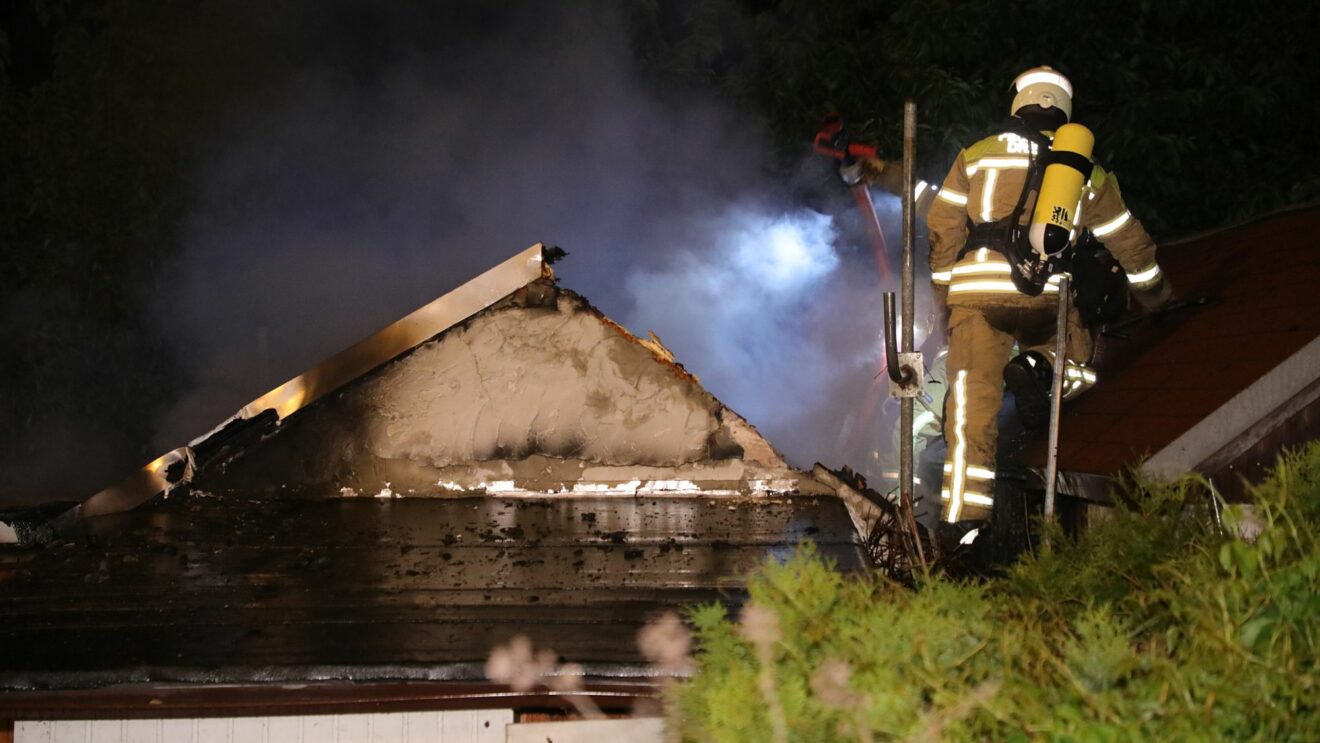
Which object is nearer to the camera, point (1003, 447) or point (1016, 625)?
point (1016, 625)

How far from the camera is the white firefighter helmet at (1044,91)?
4.83m

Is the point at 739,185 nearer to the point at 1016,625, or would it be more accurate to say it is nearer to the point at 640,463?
the point at 640,463

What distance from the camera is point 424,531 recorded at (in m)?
4.25

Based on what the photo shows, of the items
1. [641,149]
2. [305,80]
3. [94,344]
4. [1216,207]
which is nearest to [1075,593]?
[641,149]

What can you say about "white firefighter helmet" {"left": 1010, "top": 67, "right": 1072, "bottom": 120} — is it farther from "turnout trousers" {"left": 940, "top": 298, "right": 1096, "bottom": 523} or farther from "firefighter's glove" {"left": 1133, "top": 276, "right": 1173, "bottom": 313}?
"firefighter's glove" {"left": 1133, "top": 276, "right": 1173, "bottom": 313}

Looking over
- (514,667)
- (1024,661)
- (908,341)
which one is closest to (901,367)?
(908,341)

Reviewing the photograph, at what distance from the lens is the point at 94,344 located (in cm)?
1038

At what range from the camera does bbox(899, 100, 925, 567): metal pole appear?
390cm

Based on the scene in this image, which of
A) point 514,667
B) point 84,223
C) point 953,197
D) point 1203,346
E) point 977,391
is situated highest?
point 84,223

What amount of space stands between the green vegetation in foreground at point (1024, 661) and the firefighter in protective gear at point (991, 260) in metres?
2.58

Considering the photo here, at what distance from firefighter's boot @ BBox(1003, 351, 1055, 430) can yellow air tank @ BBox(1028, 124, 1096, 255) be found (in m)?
0.81

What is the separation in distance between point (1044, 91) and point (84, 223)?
30.9 ft

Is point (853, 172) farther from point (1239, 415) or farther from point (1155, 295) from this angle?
point (1239, 415)

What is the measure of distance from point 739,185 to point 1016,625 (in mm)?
6657
